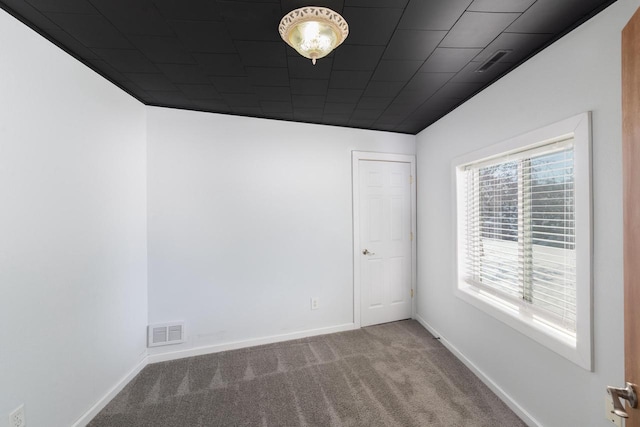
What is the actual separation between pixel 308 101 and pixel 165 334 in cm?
255

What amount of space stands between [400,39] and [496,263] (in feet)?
5.95

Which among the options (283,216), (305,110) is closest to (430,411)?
(283,216)

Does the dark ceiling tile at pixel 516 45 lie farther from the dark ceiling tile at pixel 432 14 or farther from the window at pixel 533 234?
the window at pixel 533 234

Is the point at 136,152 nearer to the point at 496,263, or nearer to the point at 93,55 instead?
the point at 93,55

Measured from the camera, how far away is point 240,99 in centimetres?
232

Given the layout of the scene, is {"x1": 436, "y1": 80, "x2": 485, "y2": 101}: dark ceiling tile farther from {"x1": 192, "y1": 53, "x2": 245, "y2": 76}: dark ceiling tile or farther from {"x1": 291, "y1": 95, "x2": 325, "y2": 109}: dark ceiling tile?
{"x1": 192, "y1": 53, "x2": 245, "y2": 76}: dark ceiling tile

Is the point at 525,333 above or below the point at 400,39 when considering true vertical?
below

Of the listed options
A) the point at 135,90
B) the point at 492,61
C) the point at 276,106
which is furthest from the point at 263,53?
the point at 492,61

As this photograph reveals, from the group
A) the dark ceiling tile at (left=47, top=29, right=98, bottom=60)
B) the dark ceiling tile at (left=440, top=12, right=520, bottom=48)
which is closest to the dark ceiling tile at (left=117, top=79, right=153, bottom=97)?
the dark ceiling tile at (left=47, top=29, right=98, bottom=60)

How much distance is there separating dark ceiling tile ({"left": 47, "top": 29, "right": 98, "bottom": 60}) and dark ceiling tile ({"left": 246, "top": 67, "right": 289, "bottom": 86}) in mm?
967

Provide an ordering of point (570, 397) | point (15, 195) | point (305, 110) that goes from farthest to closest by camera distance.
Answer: point (305, 110) → point (570, 397) → point (15, 195)

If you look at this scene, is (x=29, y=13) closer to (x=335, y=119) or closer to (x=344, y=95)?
(x=344, y=95)

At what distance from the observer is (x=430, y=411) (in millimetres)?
1823

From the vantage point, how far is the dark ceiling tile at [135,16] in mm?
1234
